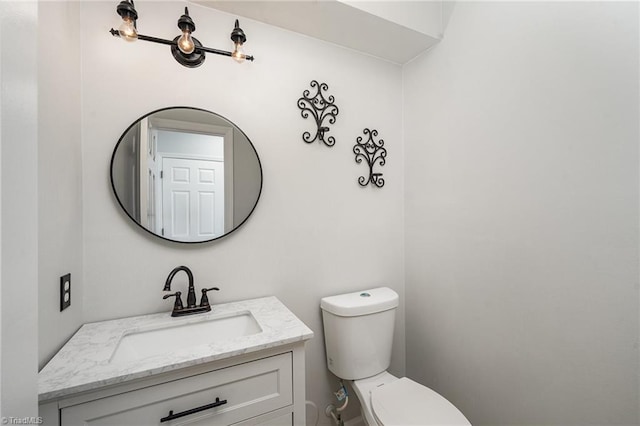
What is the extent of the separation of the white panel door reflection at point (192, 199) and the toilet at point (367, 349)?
2.51 feet

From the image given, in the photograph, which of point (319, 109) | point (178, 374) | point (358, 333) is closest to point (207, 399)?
point (178, 374)

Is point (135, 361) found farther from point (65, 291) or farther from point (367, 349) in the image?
point (367, 349)


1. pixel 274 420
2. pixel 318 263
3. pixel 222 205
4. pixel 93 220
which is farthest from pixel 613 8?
pixel 93 220

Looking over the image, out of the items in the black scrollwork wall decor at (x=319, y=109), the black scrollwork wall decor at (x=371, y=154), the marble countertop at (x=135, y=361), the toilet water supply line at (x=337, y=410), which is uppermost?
the black scrollwork wall decor at (x=319, y=109)

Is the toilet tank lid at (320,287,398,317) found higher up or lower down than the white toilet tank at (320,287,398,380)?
higher up

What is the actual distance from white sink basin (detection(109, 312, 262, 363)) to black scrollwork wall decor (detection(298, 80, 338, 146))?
40.4 inches

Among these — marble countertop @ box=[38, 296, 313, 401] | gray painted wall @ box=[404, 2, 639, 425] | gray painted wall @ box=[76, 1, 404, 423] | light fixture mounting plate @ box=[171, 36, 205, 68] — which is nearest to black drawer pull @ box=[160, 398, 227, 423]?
marble countertop @ box=[38, 296, 313, 401]

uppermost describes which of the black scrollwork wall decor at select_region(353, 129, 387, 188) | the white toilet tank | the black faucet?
the black scrollwork wall decor at select_region(353, 129, 387, 188)

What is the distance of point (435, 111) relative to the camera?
171 cm

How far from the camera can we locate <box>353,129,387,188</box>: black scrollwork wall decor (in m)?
1.79

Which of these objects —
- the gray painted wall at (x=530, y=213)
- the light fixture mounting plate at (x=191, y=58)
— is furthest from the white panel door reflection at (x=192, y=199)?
the gray painted wall at (x=530, y=213)

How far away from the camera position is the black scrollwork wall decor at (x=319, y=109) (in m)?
1.63

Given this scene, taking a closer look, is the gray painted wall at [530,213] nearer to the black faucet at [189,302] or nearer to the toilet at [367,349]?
the toilet at [367,349]

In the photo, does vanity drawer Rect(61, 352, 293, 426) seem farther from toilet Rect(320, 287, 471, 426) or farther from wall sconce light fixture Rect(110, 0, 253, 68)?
wall sconce light fixture Rect(110, 0, 253, 68)
